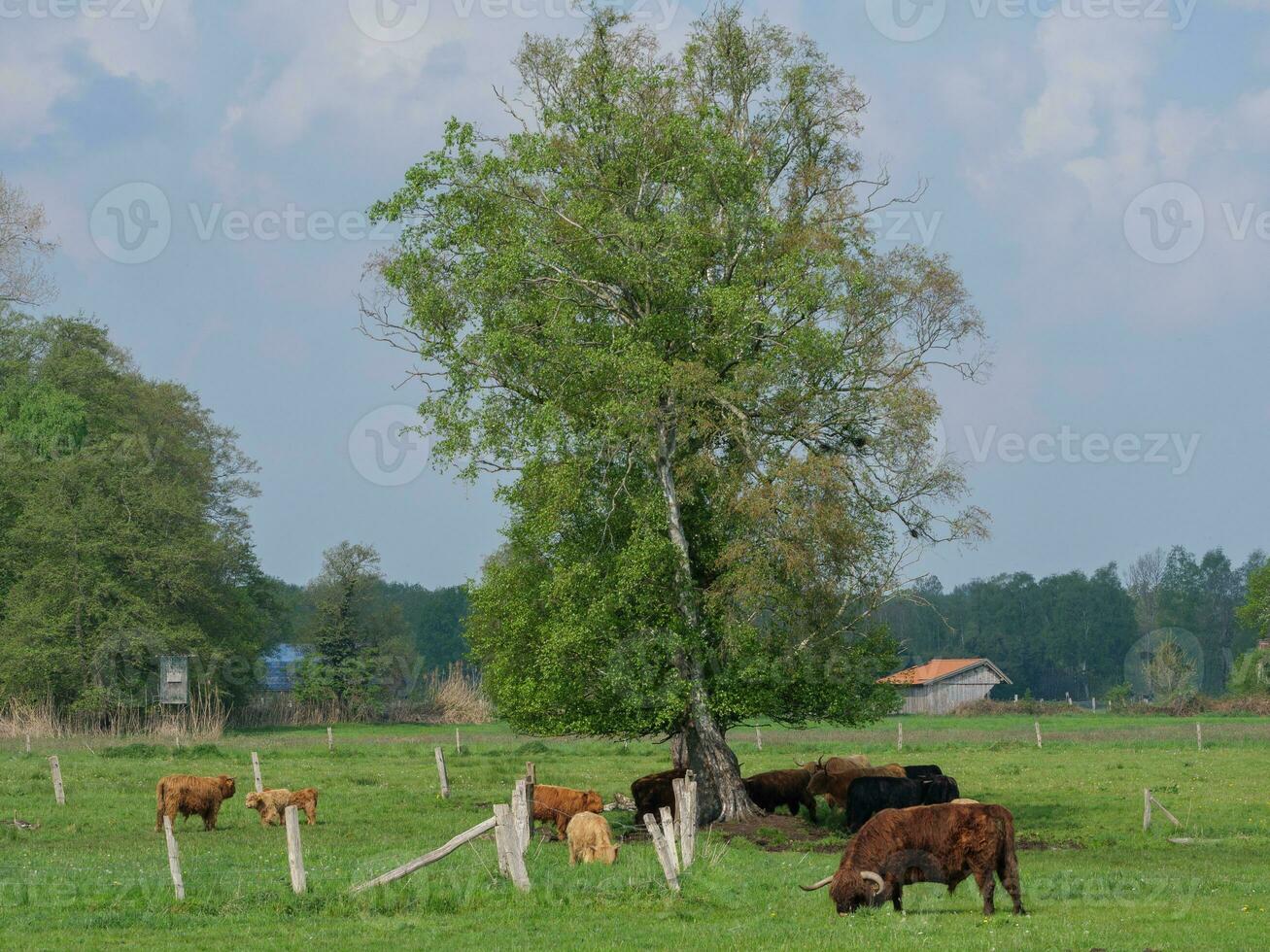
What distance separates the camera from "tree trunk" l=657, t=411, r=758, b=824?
90.7ft

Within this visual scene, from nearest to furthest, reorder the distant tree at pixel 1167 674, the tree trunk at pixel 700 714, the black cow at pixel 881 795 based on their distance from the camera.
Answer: the black cow at pixel 881 795 < the tree trunk at pixel 700 714 < the distant tree at pixel 1167 674

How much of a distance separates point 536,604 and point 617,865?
10193mm

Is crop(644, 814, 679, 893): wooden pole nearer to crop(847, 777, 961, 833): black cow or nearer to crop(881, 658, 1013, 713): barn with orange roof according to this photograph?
crop(847, 777, 961, 833): black cow

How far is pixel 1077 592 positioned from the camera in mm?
150750

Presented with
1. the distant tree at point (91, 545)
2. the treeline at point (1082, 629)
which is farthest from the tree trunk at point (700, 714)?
the treeline at point (1082, 629)

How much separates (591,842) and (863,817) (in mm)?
8370

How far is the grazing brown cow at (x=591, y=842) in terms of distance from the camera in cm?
2016

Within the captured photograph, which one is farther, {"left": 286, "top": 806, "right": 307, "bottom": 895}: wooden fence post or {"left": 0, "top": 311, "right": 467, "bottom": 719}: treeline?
{"left": 0, "top": 311, "right": 467, "bottom": 719}: treeline

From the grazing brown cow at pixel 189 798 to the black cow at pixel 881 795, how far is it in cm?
1276

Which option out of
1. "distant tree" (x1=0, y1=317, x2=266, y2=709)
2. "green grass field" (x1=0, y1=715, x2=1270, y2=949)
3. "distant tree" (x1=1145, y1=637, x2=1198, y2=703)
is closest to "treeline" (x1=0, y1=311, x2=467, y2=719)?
"distant tree" (x1=0, y1=317, x2=266, y2=709)

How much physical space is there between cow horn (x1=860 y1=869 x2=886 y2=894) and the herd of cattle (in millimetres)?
12

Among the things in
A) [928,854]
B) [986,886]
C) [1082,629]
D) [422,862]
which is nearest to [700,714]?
→ [928,854]

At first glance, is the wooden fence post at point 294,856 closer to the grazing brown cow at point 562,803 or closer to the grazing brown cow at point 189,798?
the grazing brown cow at point 562,803

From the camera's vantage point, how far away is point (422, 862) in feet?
51.9
